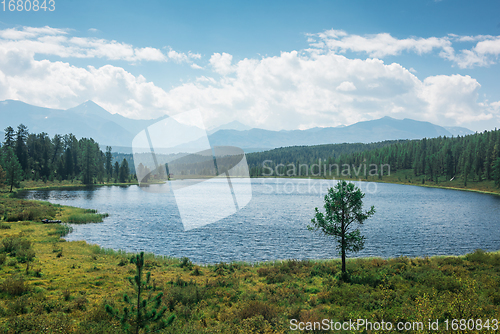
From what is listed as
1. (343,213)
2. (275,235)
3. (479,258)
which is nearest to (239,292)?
(343,213)

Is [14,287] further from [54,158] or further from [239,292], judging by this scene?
[54,158]

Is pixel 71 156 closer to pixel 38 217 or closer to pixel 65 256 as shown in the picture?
pixel 38 217

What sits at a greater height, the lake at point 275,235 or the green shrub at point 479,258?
the green shrub at point 479,258

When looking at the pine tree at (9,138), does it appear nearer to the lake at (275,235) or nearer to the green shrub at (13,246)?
the lake at (275,235)

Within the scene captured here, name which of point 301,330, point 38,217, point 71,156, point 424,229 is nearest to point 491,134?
point 424,229

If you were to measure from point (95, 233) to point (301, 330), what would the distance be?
1736 inches

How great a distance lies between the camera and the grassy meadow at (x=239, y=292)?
45.5 feet

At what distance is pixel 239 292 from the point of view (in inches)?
803

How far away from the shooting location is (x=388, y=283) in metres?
21.5

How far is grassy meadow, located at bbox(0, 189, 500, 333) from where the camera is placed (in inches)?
546

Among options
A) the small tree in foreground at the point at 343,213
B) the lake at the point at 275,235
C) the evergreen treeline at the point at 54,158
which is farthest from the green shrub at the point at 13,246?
the evergreen treeline at the point at 54,158

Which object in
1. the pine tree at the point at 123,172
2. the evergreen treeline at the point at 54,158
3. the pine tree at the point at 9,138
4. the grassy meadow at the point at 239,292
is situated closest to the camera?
the grassy meadow at the point at 239,292

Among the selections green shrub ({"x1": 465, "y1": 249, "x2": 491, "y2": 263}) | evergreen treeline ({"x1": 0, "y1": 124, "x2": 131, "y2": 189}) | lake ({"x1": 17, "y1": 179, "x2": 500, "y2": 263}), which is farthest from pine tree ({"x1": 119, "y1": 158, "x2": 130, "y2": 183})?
green shrub ({"x1": 465, "y1": 249, "x2": 491, "y2": 263})

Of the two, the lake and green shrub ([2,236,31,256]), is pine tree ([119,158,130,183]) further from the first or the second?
green shrub ([2,236,31,256])
